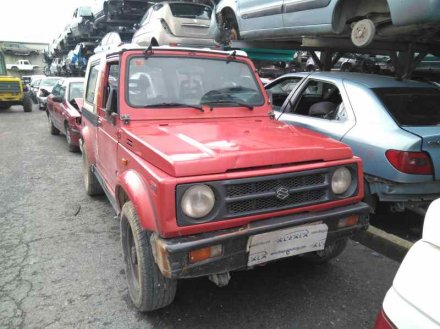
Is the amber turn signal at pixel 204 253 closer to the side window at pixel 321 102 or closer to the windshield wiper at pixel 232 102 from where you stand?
the windshield wiper at pixel 232 102

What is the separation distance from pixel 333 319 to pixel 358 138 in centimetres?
179

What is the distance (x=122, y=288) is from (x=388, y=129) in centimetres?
274

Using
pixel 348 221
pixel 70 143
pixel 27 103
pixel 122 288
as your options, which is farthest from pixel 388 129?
pixel 27 103

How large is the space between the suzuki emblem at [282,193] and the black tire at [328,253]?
0.96 metres

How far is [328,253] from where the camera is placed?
10.8 feet

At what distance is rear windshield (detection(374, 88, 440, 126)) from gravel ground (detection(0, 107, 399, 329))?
136 centimetres

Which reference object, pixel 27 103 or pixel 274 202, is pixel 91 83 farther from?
pixel 27 103

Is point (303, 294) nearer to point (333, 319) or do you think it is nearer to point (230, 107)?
point (333, 319)

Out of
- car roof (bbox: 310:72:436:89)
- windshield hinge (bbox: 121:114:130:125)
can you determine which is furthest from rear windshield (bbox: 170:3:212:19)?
windshield hinge (bbox: 121:114:130:125)

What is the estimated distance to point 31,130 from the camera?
39.4ft

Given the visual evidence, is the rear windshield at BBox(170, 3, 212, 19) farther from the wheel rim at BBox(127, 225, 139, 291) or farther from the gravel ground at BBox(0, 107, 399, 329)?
the wheel rim at BBox(127, 225, 139, 291)

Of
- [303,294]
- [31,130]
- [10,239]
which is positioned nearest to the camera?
[303,294]

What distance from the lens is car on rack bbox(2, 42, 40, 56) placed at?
48.6 m

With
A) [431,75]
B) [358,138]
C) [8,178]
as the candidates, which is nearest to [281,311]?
[358,138]
